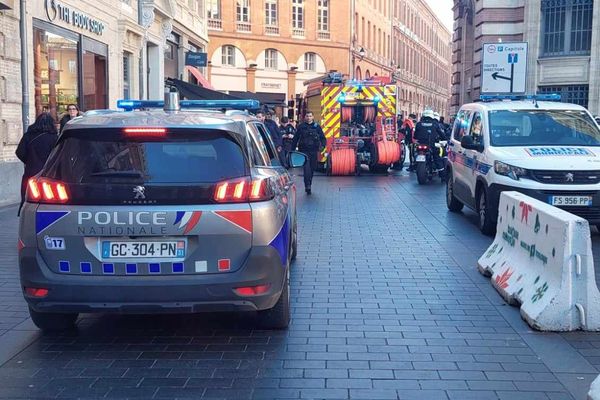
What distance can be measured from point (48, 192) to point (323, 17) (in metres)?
49.4

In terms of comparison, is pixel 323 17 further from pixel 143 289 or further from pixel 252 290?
pixel 143 289

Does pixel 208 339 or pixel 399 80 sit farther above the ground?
pixel 399 80

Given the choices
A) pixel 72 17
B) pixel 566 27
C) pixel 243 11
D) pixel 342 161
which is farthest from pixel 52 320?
pixel 243 11

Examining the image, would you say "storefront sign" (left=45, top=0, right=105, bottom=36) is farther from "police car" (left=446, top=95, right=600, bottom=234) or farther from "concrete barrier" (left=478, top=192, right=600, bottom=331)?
"concrete barrier" (left=478, top=192, right=600, bottom=331)

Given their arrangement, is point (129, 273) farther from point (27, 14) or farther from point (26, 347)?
point (27, 14)

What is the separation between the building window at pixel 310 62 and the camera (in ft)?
170

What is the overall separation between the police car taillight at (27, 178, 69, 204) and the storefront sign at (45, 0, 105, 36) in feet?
37.0

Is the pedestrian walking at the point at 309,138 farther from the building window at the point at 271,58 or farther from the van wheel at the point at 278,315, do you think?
the building window at the point at 271,58

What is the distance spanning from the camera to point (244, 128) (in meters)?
5.60

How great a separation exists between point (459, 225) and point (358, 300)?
536 centimetres

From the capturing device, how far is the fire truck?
22312mm

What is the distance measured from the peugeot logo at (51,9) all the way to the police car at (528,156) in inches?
Result: 345

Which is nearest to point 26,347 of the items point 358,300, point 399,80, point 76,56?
point 358,300

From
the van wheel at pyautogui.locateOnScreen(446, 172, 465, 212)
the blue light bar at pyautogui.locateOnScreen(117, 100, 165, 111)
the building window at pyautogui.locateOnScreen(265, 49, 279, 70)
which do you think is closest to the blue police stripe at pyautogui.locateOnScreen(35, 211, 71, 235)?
→ the blue light bar at pyautogui.locateOnScreen(117, 100, 165, 111)
